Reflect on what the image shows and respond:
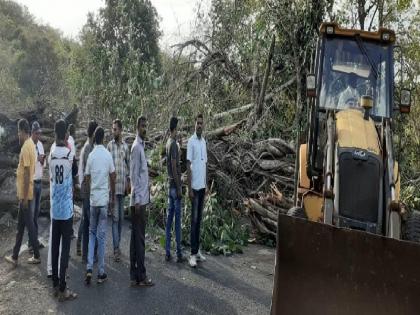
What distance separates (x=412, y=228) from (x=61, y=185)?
14.7 feet

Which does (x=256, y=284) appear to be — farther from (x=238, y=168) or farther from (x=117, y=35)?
(x=117, y=35)

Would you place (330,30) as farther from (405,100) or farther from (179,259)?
(179,259)

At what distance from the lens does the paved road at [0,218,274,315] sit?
6066 millimetres

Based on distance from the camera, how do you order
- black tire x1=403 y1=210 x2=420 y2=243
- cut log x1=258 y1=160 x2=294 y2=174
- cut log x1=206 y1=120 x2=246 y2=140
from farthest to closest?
cut log x1=206 y1=120 x2=246 y2=140
cut log x1=258 y1=160 x2=294 y2=174
black tire x1=403 y1=210 x2=420 y2=243

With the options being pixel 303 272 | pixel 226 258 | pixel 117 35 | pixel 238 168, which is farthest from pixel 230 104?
pixel 117 35

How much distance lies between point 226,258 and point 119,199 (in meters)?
2.00

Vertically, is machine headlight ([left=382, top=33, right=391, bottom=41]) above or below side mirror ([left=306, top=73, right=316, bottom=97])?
above

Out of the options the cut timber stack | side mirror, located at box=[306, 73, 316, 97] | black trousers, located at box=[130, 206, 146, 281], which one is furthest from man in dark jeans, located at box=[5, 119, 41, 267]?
side mirror, located at box=[306, 73, 316, 97]

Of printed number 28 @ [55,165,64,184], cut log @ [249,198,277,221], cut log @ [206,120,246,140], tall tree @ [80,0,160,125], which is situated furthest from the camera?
tall tree @ [80,0,160,125]

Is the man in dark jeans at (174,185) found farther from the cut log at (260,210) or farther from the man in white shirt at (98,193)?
the cut log at (260,210)

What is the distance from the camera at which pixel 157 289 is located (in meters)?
6.72

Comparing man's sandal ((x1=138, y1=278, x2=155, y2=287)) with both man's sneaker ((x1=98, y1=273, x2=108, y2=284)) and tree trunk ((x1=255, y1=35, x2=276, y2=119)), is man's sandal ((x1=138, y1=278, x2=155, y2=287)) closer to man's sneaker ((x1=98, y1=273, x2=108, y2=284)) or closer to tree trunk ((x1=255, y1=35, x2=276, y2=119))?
man's sneaker ((x1=98, y1=273, x2=108, y2=284))

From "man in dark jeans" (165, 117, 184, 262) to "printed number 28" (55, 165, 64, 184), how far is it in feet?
5.92

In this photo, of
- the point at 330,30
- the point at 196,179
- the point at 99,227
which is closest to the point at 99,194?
the point at 99,227
